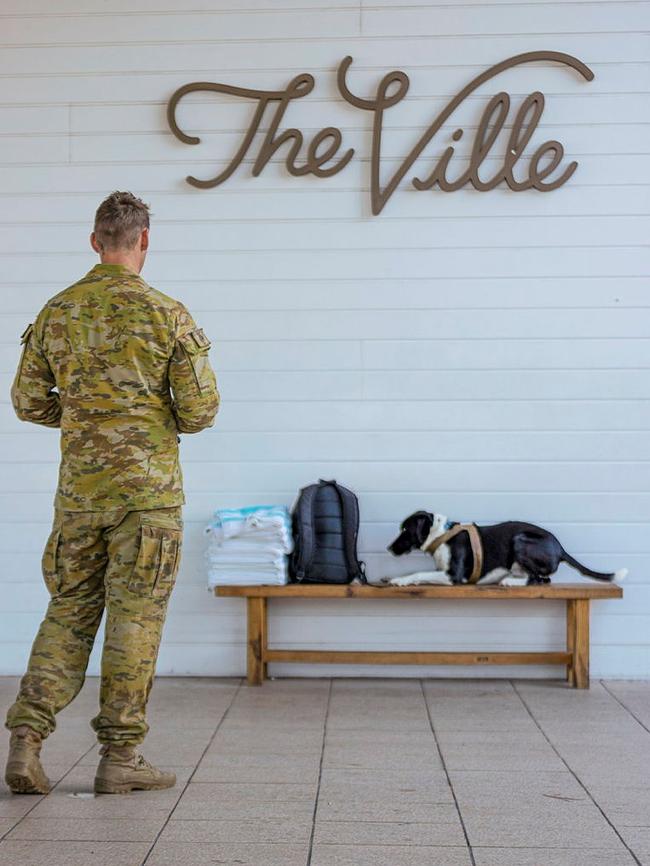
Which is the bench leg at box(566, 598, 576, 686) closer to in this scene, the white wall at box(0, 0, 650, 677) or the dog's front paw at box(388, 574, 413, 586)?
the white wall at box(0, 0, 650, 677)

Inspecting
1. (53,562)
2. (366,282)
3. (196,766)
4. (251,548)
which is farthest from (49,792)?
(366,282)

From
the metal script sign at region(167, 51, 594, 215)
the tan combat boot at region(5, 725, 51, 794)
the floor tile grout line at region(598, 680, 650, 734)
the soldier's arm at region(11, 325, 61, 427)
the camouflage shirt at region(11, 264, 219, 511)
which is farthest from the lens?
the metal script sign at region(167, 51, 594, 215)

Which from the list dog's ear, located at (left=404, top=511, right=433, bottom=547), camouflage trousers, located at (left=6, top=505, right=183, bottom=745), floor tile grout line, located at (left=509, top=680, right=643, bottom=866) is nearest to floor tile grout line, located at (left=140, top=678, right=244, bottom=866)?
camouflage trousers, located at (left=6, top=505, right=183, bottom=745)

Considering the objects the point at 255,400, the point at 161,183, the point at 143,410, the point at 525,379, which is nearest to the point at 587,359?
the point at 525,379

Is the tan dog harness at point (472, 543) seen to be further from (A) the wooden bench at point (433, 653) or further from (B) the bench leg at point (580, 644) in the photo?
(B) the bench leg at point (580, 644)

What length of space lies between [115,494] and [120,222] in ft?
2.64

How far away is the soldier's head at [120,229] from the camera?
141 inches

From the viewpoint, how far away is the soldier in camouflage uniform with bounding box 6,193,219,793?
347cm

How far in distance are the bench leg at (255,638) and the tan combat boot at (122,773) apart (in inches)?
66.8

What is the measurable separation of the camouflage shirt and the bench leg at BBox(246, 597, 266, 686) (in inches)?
67.6

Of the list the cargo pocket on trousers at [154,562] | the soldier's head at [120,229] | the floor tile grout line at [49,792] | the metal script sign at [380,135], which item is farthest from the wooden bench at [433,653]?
the soldier's head at [120,229]

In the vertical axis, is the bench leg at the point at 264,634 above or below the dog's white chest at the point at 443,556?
below

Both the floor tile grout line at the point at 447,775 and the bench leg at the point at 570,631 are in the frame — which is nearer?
the floor tile grout line at the point at 447,775

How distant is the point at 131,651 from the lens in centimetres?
346
